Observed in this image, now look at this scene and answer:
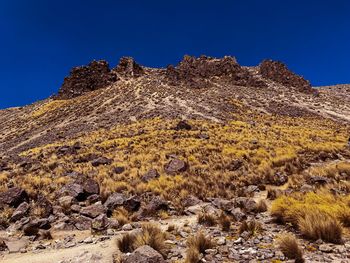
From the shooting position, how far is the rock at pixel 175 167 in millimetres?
18797

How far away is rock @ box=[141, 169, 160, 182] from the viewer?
17.5 meters

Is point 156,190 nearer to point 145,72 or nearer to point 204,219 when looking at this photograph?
point 204,219

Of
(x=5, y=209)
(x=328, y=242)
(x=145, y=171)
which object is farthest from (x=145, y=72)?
(x=328, y=242)

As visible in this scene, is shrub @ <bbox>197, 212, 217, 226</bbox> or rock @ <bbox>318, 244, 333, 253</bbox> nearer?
rock @ <bbox>318, 244, 333, 253</bbox>

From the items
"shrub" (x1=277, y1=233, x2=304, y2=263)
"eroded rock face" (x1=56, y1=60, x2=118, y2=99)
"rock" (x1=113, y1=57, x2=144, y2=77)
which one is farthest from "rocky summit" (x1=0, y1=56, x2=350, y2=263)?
"rock" (x1=113, y1=57, x2=144, y2=77)

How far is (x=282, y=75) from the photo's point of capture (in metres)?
88.3

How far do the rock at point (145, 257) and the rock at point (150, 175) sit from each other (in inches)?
387

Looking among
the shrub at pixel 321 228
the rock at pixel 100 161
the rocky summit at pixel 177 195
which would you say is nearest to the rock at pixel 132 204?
the rocky summit at pixel 177 195

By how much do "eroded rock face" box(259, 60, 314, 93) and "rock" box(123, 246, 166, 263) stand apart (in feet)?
277

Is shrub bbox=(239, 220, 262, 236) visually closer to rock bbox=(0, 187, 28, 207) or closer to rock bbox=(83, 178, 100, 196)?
rock bbox=(83, 178, 100, 196)

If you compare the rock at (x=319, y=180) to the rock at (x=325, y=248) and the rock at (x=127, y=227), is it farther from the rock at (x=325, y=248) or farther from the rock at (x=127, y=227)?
the rock at (x=127, y=227)

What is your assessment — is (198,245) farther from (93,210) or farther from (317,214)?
(93,210)

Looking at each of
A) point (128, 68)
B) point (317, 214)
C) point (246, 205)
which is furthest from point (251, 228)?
point (128, 68)

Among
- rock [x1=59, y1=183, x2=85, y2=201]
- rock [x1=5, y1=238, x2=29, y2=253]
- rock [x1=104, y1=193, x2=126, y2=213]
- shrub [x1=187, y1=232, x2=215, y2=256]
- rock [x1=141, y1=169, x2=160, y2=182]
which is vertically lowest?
rock [x1=5, y1=238, x2=29, y2=253]
